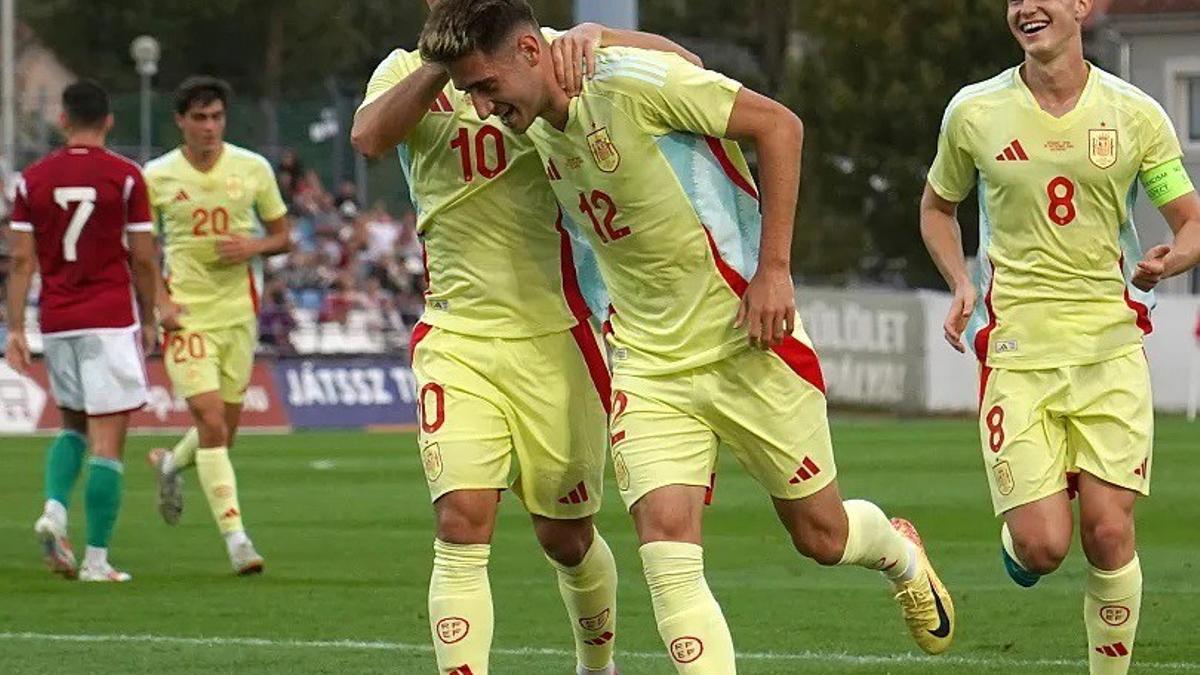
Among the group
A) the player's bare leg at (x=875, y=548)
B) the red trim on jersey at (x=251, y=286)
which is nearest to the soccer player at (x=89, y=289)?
the red trim on jersey at (x=251, y=286)

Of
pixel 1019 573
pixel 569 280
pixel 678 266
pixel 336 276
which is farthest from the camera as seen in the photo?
pixel 336 276

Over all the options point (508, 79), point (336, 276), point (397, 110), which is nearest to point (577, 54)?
point (508, 79)

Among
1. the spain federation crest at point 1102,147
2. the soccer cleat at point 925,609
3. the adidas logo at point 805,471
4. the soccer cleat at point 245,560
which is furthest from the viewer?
the soccer cleat at point 245,560

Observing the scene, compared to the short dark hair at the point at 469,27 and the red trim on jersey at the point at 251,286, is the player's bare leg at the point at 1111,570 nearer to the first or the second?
the short dark hair at the point at 469,27

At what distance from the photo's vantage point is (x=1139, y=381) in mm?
8172

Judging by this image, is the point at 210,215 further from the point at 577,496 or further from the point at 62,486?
the point at 577,496

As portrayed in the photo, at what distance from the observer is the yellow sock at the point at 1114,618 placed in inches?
319

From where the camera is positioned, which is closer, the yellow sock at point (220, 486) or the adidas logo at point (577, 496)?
the adidas logo at point (577, 496)

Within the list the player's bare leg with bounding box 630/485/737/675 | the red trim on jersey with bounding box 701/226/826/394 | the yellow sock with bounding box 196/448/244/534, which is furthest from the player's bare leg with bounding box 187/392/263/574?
the player's bare leg with bounding box 630/485/737/675

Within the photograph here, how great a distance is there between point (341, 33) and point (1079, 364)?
5887 cm

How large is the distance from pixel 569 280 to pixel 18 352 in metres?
5.02

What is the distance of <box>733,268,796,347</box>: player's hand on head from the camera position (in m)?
7.24

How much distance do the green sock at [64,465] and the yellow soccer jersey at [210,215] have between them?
120cm

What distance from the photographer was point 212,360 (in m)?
13.4
